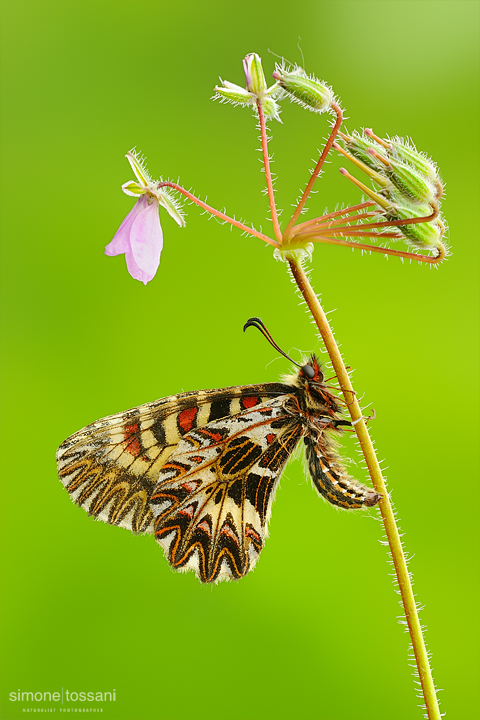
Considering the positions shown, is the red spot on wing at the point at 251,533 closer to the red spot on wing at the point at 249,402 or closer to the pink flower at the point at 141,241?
the red spot on wing at the point at 249,402

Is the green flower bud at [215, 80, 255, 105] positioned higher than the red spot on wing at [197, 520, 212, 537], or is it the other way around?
the green flower bud at [215, 80, 255, 105]

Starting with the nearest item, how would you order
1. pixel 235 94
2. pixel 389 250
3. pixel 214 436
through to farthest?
pixel 389 250
pixel 235 94
pixel 214 436

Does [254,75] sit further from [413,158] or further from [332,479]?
[332,479]

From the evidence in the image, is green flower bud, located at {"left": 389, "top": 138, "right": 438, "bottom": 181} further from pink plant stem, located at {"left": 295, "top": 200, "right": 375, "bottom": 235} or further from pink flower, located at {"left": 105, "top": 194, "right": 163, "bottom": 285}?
pink flower, located at {"left": 105, "top": 194, "right": 163, "bottom": 285}

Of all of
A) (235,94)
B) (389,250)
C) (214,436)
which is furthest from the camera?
(214,436)

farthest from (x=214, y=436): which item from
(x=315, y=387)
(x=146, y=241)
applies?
(x=146, y=241)

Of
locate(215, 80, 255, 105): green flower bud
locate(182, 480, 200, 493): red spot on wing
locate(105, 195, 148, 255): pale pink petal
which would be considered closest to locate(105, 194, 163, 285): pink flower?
locate(105, 195, 148, 255): pale pink petal
